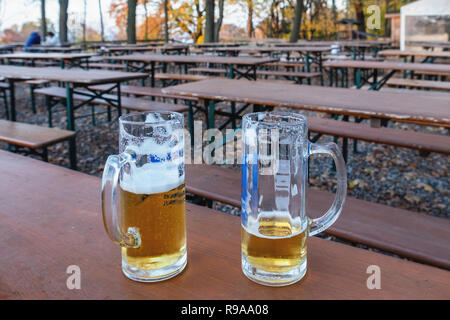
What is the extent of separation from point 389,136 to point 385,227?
4.70 feet

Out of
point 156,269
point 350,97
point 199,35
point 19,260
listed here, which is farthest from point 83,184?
point 199,35

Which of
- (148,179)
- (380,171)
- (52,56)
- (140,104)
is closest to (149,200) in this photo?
(148,179)

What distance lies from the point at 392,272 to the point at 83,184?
60 centimetres

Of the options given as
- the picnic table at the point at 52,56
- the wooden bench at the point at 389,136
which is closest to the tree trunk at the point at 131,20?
the picnic table at the point at 52,56

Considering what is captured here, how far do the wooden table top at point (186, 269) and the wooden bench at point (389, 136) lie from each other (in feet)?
6.39

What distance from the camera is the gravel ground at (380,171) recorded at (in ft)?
9.10

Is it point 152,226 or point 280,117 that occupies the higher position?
point 280,117

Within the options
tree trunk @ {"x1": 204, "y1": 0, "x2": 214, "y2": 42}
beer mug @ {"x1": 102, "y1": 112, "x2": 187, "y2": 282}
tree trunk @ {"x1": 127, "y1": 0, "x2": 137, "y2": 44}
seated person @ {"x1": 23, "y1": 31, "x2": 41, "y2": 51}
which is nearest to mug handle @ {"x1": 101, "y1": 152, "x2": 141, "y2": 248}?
beer mug @ {"x1": 102, "y1": 112, "x2": 187, "y2": 282}

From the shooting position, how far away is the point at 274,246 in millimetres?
506

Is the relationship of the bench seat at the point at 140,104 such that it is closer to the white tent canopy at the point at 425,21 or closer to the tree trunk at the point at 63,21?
the white tent canopy at the point at 425,21

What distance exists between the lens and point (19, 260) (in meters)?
0.56

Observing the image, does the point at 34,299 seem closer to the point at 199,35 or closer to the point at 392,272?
the point at 392,272

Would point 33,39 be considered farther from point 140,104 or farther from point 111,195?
point 111,195

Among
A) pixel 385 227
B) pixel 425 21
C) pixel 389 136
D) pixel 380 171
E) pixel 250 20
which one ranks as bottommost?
pixel 380 171
